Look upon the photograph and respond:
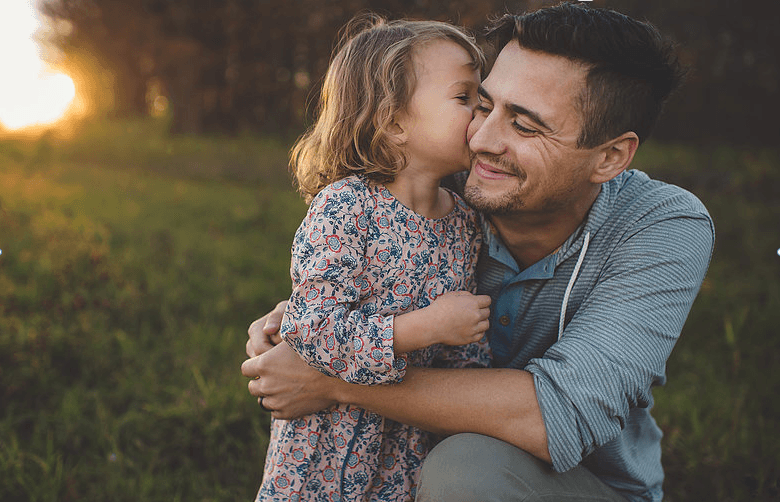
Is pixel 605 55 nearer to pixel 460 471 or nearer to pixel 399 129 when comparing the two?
pixel 399 129

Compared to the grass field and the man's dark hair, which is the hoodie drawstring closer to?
the man's dark hair

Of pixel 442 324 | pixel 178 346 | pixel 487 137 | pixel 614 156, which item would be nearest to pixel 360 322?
pixel 442 324

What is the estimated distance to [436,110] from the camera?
2008 mm

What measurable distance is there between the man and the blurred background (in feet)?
2.30

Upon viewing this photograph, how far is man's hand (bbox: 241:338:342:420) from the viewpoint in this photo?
74.8 inches

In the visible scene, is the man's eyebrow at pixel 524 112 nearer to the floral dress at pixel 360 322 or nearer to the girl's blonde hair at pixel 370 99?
the girl's blonde hair at pixel 370 99

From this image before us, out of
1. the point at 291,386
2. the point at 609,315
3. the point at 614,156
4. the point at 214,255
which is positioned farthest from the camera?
the point at 214,255

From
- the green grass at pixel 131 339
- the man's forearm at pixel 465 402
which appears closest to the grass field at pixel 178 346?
the green grass at pixel 131 339

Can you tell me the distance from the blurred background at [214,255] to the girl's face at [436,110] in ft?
2.80

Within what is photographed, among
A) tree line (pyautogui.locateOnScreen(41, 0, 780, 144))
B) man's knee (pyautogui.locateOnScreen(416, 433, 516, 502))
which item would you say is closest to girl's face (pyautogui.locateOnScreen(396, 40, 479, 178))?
man's knee (pyautogui.locateOnScreen(416, 433, 516, 502))

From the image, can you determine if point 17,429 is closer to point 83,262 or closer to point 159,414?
point 159,414

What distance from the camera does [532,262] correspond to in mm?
2252

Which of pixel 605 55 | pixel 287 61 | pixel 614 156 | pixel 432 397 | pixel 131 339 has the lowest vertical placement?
pixel 131 339

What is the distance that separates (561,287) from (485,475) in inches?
28.6
